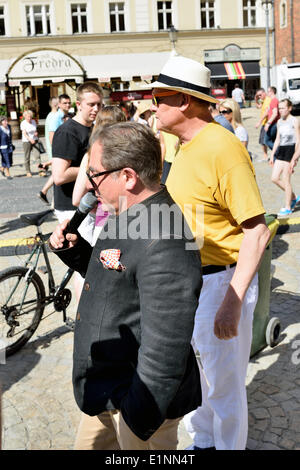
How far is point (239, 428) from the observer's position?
2.94 metres

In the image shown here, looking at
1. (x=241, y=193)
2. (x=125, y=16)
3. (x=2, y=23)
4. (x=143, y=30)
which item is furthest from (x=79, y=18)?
(x=241, y=193)

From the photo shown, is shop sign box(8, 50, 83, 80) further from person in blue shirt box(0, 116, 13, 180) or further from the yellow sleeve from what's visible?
the yellow sleeve

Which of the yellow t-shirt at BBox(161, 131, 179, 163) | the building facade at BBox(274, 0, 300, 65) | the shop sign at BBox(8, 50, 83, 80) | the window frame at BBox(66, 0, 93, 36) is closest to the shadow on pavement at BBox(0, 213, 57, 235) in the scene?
the yellow t-shirt at BBox(161, 131, 179, 163)

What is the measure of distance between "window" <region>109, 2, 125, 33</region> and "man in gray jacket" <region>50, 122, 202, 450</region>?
40.0 metres

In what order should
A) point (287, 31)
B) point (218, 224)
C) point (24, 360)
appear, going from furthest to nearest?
1. point (287, 31)
2. point (24, 360)
3. point (218, 224)

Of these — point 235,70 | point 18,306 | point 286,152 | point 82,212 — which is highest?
point 235,70

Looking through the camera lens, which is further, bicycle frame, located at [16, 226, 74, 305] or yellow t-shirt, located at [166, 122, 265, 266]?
bicycle frame, located at [16, 226, 74, 305]

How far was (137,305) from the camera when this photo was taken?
2039 millimetres

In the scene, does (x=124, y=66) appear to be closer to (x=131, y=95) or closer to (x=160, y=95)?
(x=131, y=95)

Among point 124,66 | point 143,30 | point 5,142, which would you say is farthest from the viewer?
point 143,30

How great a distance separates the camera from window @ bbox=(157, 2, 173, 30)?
1571 inches

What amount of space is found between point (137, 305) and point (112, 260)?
0.18 m

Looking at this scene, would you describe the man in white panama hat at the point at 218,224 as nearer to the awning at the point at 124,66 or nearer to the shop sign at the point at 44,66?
the shop sign at the point at 44,66
